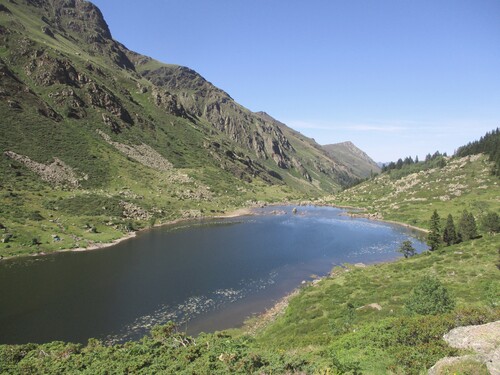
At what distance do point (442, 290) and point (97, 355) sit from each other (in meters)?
33.9

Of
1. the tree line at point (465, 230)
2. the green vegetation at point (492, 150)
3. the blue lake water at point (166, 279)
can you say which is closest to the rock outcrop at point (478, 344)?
the blue lake water at point (166, 279)

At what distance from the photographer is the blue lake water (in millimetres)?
51438

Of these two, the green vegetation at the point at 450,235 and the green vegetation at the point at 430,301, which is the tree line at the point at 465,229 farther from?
the green vegetation at the point at 430,301

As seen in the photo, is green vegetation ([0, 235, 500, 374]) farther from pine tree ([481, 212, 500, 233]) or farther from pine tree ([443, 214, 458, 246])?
pine tree ([481, 212, 500, 233])

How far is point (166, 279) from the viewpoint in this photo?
7056cm

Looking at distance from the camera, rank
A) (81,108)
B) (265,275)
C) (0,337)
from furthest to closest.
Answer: (81,108), (265,275), (0,337)

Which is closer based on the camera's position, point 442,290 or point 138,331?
point 442,290

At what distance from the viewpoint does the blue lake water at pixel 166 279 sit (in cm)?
5144

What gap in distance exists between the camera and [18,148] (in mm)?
139500

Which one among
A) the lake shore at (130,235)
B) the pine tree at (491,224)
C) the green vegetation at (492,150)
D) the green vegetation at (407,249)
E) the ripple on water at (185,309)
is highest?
the green vegetation at (492,150)

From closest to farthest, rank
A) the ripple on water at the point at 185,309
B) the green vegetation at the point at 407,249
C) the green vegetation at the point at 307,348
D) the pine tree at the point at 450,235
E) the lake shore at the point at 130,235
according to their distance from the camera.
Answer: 1. the green vegetation at the point at 307,348
2. the ripple on water at the point at 185,309
3. the lake shore at the point at 130,235
4. the pine tree at the point at 450,235
5. the green vegetation at the point at 407,249

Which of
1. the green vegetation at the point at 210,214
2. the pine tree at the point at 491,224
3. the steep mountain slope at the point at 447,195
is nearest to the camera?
the green vegetation at the point at 210,214

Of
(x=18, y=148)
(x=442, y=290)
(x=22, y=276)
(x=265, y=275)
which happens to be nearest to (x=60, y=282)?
(x=22, y=276)

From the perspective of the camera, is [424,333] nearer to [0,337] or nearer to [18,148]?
[0,337]
